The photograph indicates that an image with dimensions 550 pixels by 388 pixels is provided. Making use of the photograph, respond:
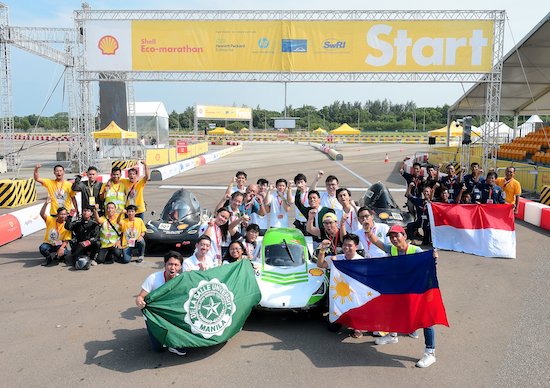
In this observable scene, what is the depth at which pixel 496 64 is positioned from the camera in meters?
19.7

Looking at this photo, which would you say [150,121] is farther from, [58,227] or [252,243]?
[252,243]

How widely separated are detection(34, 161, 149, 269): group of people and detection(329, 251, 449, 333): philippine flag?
196 inches

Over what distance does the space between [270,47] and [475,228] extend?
1358cm

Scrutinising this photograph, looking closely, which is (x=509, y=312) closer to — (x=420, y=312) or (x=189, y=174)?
(x=420, y=312)

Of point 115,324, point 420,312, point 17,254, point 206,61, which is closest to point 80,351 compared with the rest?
point 115,324

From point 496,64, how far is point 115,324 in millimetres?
18765

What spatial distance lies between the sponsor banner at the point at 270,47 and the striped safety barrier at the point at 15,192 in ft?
24.0

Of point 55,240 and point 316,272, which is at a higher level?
point 316,272

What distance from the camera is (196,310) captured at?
213 inches

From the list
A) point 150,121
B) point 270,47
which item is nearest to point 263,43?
point 270,47

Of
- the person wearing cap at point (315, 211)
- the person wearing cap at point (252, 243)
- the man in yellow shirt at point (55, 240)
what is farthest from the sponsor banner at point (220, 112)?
the person wearing cap at point (252, 243)

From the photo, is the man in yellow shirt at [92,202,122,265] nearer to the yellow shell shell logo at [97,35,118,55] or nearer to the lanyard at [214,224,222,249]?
the lanyard at [214,224,222,249]

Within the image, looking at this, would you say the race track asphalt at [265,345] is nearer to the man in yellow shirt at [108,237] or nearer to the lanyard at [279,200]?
the man in yellow shirt at [108,237]

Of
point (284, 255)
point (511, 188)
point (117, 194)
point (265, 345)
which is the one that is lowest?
point (265, 345)
